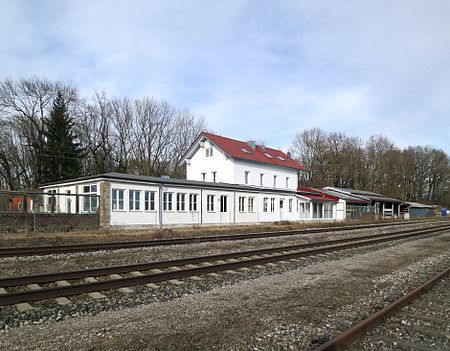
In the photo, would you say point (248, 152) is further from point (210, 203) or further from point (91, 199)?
point (91, 199)

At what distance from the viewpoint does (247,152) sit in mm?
41656

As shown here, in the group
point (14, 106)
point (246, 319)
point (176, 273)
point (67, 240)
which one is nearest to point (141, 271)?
point (176, 273)

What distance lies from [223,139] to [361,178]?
46.1 meters

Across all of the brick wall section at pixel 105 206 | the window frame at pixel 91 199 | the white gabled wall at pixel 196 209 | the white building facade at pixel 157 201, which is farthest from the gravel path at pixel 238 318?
the window frame at pixel 91 199

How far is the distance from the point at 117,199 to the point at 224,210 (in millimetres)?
10421

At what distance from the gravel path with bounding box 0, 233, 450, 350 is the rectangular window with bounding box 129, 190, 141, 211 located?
53.6 feet

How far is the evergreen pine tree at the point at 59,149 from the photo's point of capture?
43.8m

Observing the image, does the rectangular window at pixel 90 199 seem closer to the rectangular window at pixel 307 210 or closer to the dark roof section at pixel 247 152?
the dark roof section at pixel 247 152

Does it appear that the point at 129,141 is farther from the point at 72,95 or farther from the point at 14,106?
the point at 14,106

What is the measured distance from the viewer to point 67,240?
17.7 m

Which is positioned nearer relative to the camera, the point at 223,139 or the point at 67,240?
the point at 67,240

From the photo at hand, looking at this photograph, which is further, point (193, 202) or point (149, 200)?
point (193, 202)

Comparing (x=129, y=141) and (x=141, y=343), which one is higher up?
(x=129, y=141)

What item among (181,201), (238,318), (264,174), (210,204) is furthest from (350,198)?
(238,318)
